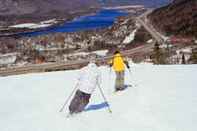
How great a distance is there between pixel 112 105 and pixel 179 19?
11431cm

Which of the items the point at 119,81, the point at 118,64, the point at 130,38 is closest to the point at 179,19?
the point at 130,38

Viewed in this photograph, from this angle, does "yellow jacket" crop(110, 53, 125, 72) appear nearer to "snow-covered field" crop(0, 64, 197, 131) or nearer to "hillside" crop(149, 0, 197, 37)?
"snow-covered field" crop(0, 64, 197, 131)

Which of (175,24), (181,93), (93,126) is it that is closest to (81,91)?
(93,126)

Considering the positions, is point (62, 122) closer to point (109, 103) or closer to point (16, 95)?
point (109, 103)

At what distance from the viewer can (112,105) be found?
47.0 ft

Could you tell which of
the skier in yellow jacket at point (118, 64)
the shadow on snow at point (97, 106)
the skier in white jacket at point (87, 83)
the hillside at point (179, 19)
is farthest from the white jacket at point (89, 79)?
the hillside at point (179, 19)

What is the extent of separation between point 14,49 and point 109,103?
131 metres

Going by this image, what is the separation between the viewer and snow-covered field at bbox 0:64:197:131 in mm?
11898

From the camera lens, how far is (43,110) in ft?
46.9

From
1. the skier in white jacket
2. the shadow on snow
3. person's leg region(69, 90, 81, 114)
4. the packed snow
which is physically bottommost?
the shadow on snow

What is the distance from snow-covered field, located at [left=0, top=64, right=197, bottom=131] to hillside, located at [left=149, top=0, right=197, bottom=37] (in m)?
82.6

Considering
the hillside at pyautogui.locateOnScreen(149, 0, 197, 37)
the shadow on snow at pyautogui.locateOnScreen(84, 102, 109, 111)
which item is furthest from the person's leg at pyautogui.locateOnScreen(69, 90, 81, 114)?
the hillside at pyautogui.locateOnScreen(149, 0, 197, 37)

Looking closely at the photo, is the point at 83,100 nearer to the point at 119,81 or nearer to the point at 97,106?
the point at 97,106

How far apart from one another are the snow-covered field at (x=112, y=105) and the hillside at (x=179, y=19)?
271 ft
